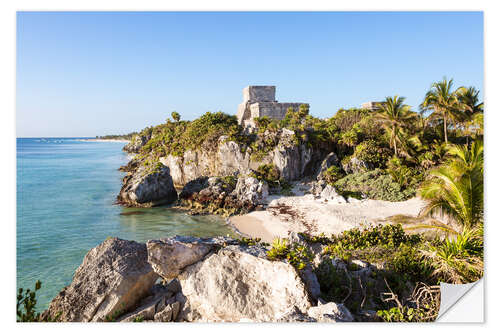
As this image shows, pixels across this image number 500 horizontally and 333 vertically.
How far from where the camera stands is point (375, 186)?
1382cm

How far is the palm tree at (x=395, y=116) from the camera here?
15.8m

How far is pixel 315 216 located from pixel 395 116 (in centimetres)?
850

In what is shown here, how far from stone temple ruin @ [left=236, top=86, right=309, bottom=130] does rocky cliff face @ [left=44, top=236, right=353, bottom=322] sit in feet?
62.3

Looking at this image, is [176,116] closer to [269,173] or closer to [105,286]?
[269,173]

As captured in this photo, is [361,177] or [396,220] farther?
[361,177]

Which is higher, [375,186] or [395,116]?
[395,116]

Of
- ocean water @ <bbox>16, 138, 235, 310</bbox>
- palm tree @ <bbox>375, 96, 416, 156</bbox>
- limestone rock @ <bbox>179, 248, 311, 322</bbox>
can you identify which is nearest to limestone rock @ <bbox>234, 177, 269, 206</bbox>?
ocean water @ <bbox>16, 138, 235, 310</bbox>

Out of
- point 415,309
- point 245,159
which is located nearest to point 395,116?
point 245,159

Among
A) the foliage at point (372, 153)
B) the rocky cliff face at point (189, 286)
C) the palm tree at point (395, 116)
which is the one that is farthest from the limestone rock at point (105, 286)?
the palm tree at point (395, 116)

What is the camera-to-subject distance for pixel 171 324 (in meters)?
4.11
